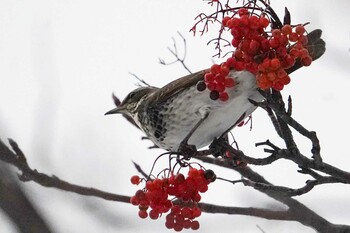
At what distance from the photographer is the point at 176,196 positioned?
318 cm

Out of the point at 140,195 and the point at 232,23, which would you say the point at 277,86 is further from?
the point at 140,195

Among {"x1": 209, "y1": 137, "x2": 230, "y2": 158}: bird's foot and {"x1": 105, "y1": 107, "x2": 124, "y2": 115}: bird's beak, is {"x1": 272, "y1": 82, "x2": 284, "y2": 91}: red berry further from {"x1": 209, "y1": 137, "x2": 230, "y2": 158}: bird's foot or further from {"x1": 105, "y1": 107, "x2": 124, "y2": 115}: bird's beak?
{"x1": 105, "y1": 107, "x2": 124, "y2": 115}: bird's beak

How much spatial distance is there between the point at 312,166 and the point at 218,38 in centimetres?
84

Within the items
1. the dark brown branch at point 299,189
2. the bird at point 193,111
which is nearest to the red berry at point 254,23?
the bird at point 193,111

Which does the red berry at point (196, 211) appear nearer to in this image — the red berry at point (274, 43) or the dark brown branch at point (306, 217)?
the dark brown branch at point (306, 217)

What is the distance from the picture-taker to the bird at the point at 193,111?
11.5ft

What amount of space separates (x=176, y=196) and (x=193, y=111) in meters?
0.82

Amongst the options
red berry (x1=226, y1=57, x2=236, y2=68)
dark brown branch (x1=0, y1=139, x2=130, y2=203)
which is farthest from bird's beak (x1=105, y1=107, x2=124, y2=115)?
red berry (x1=226, y1=57, x2=236, y2=68)

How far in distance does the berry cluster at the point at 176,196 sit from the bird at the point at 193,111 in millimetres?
279

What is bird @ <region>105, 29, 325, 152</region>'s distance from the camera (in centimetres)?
349

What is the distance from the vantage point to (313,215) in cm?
281

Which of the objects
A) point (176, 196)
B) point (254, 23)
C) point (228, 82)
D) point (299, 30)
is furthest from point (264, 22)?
point (176, 196)

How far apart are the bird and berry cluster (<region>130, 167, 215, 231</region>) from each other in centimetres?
28

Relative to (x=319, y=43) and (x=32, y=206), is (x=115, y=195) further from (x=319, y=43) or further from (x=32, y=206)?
(x=32, y=206)
